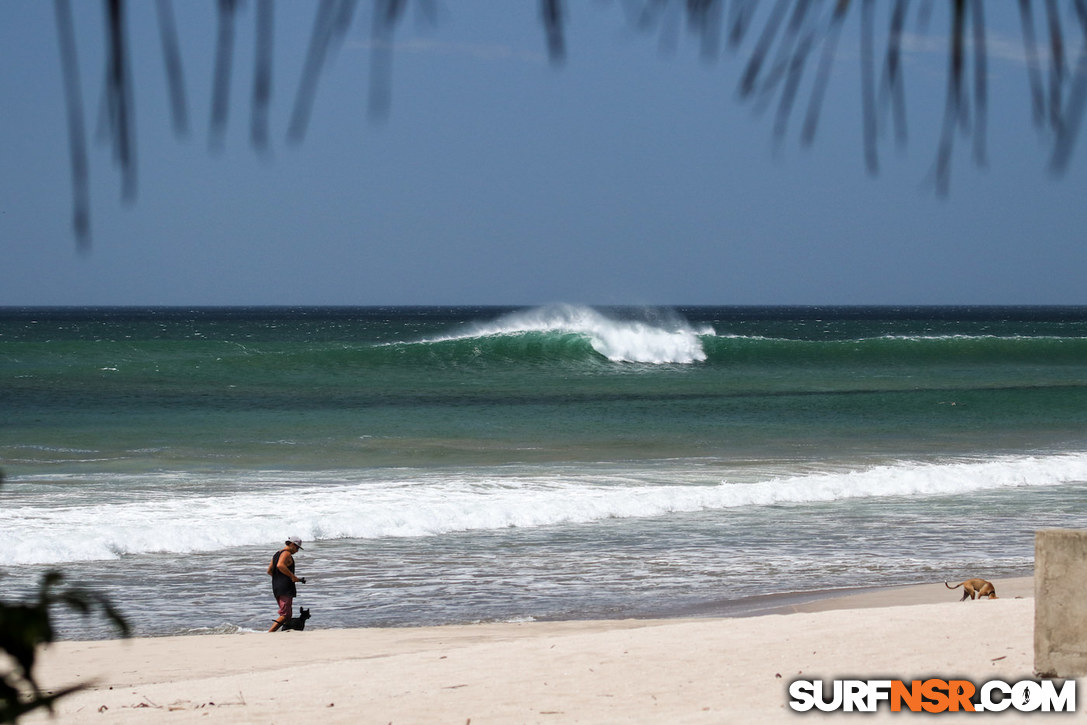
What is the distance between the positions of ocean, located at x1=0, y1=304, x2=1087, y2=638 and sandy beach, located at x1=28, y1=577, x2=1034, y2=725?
3.75ft

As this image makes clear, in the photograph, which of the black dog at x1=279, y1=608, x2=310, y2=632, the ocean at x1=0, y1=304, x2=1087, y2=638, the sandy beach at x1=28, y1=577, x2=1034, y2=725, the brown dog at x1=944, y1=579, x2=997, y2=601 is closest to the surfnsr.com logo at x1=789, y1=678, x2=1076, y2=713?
the sandy beach at x1=28, y1=577, x2=1034, y2=725

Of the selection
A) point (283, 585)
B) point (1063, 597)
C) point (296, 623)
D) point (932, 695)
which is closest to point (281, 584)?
point (283, 585)

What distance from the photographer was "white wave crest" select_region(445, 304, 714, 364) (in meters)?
44.9

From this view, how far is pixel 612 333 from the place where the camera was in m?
46.1

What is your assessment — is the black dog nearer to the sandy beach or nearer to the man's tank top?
the man's tank top

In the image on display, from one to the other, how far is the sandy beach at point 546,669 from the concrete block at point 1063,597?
34cm

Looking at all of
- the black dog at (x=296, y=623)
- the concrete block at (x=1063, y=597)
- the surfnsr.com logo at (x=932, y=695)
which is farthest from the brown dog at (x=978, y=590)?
the black dog at (x=296, y=623)

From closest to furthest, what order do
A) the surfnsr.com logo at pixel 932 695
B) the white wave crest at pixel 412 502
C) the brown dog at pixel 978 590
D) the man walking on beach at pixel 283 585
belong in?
the surfnsr.com logo at pixel 932 695, the brown dog at pixel 978 590, the man walking on beach at pixel 283 585, the white wave crest at pixel 412 502

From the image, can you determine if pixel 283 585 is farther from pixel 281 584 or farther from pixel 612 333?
pixel 612 333

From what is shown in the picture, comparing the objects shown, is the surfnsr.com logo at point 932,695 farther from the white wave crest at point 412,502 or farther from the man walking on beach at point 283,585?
the white wave crest at point 412,502

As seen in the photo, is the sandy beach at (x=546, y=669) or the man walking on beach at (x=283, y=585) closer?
the sandy beach at (x=546, y=669)

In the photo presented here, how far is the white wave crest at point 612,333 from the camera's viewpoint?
1769 inches

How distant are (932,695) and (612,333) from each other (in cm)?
4087

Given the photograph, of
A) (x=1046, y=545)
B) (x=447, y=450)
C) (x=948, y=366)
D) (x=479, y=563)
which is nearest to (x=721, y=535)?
(x=479, y=563)
